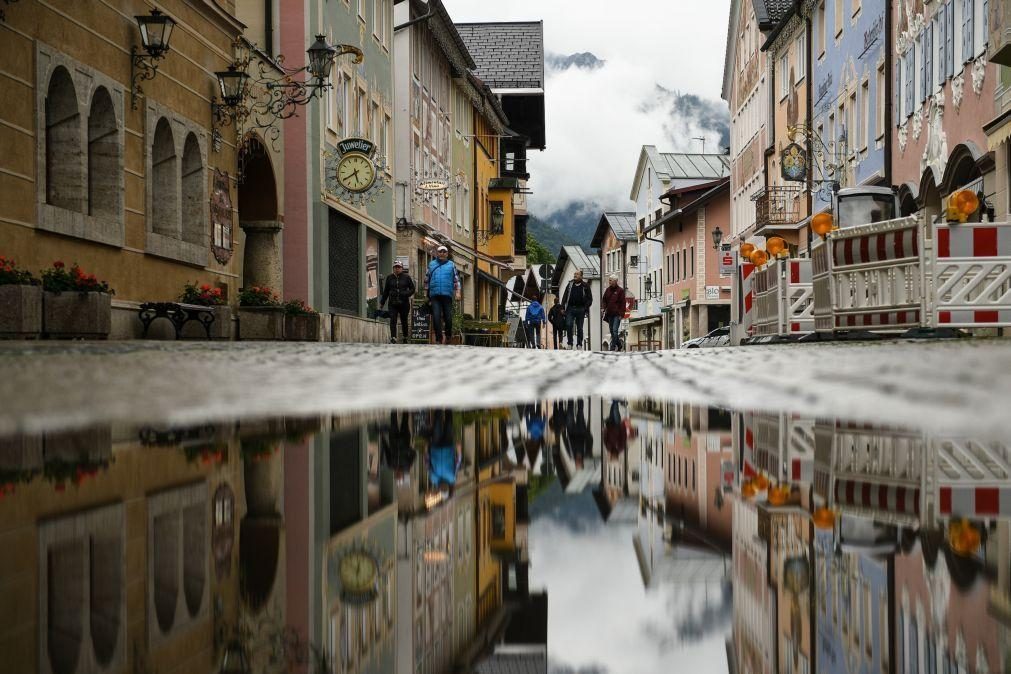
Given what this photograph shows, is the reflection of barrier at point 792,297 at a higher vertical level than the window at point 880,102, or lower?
lower

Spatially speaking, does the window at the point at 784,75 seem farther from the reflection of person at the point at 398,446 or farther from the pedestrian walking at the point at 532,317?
the reflection of person at the point at 398,446

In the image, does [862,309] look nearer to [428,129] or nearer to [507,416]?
[507,416]

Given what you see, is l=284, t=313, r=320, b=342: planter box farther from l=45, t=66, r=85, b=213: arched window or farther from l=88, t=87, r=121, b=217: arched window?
l=45, t=66, r=85, b=213: arched window

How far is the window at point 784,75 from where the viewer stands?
148 feet

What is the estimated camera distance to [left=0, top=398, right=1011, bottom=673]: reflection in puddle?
1293mm

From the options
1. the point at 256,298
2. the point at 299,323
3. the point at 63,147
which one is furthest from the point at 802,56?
the point at 63,147

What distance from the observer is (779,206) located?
142 feet

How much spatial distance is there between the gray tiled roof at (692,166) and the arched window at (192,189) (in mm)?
59884

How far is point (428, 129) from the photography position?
146 ft

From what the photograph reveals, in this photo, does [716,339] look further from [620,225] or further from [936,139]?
[620,225]

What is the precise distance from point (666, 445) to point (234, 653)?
2.35m

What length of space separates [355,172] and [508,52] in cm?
Result: 4897

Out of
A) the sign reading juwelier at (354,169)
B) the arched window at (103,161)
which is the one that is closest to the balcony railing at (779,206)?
the sign reading juwelier at (354,169)

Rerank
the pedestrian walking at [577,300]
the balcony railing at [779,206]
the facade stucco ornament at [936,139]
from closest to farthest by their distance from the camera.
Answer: the facade stucco ornament at [936,139], the pedestrian walking at [577,300], the balcony railing at [779,206]
